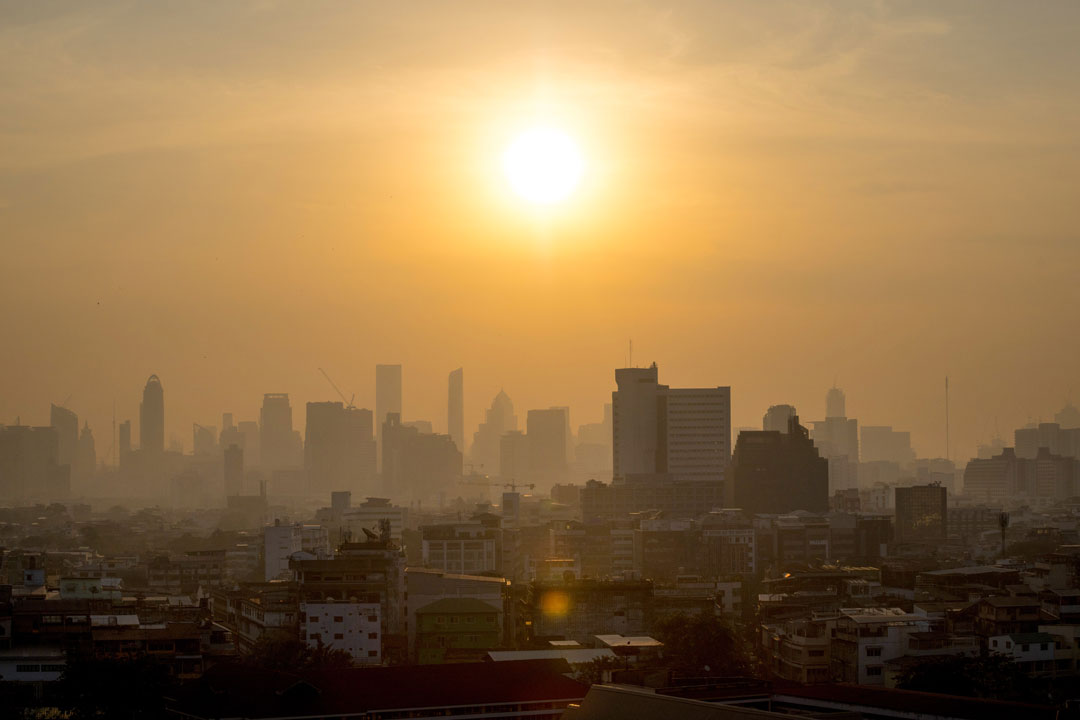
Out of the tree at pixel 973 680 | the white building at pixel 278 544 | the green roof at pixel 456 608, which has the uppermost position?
the white building at pixel 278 544

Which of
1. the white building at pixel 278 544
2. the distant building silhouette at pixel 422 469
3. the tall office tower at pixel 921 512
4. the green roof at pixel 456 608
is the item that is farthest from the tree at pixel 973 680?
the distant building silhouette at pixel 422 469

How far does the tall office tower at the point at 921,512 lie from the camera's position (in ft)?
314

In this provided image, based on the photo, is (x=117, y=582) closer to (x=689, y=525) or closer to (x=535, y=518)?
(x=689, y=525)

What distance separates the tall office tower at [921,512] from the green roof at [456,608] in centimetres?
5644

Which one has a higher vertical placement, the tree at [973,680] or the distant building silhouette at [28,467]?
the distant building silhouette at [28,467]

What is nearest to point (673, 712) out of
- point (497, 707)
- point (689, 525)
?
point (497, 707)

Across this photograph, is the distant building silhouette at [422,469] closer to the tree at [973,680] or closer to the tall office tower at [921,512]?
the tall office tower at [921,512]

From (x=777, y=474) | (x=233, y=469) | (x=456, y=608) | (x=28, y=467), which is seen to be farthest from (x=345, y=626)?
(x=28, y=467)

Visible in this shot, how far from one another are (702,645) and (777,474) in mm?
64047

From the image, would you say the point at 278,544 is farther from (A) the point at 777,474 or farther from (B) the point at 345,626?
(A) the point at 777,474

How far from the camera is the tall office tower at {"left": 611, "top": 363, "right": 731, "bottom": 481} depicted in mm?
120688

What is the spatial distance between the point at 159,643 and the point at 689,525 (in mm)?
48487

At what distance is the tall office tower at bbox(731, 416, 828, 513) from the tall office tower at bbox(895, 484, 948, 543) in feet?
16.0

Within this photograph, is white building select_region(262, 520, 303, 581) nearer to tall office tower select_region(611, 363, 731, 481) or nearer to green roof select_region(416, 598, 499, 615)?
green roof select_region(416, 598, 499, 615)
